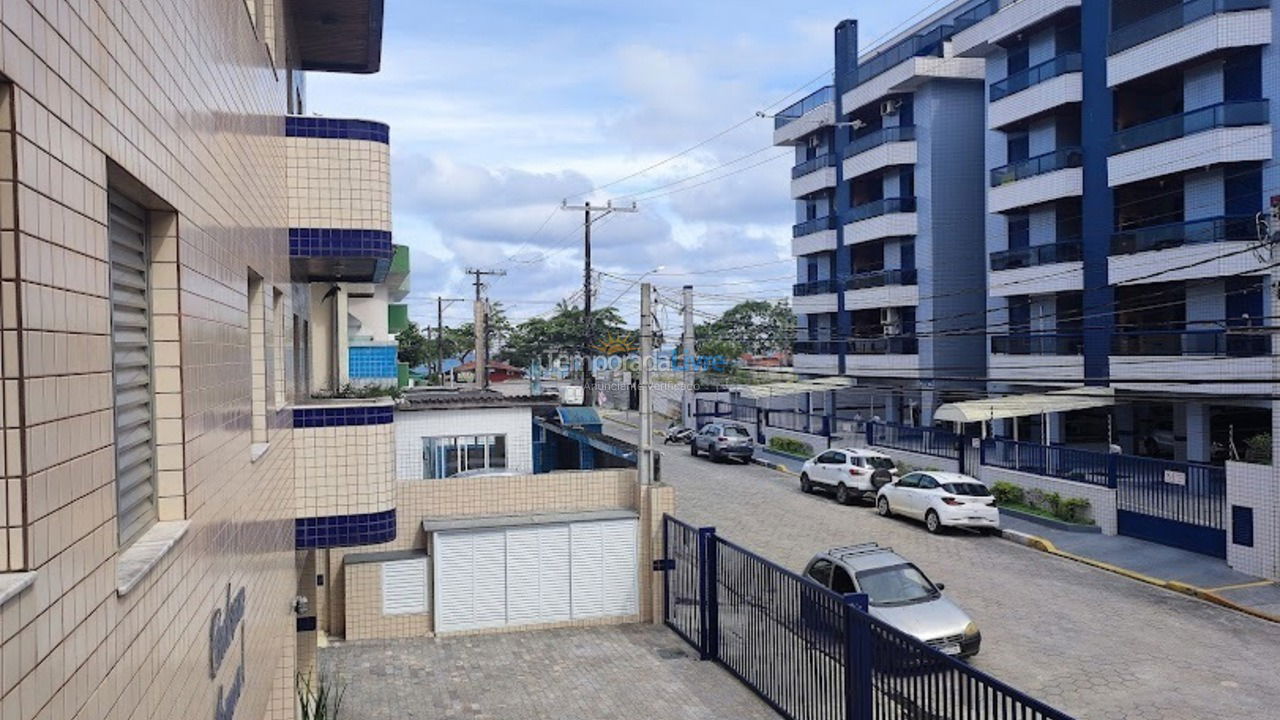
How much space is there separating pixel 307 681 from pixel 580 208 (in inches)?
1196

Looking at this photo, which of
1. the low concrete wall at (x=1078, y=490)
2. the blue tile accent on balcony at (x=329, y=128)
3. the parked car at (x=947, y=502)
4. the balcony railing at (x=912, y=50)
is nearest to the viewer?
the blue tile accent on balcony at (x=329, y=128)

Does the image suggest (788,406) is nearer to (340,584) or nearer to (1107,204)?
(1107,204)

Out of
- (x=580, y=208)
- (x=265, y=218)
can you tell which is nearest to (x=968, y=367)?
(x=580, y=208)

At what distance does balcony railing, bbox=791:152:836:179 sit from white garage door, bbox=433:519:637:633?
32084 mm

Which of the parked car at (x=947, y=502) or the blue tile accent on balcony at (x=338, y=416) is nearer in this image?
the blue tile accent on balcony at (x=338, y=416)

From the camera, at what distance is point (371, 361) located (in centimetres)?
2991

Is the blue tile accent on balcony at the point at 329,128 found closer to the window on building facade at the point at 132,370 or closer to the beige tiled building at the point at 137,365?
the beige tiled building at the point at 137,365

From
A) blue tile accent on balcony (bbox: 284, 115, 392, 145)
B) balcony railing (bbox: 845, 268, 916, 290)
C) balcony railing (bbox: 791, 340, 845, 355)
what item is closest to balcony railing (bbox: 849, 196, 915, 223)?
balcony railing (bbox: 845, 268, 916, 290)

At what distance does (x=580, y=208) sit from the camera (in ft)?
133

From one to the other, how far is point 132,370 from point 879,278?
3927 cm

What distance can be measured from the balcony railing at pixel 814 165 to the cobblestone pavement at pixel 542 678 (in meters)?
32.8

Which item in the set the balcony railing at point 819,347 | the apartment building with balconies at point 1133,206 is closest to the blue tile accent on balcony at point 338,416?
the apartment building with balconies at point 1133,206

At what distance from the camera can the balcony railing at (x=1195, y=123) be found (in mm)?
25016

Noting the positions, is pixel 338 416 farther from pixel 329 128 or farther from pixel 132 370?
pixel 132 370
